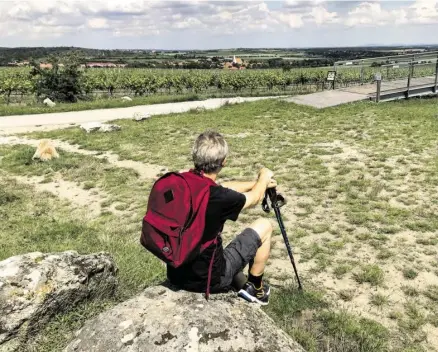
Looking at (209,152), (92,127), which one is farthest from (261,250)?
(92,127)

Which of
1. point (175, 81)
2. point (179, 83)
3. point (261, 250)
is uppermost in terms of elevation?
point (261, 250)

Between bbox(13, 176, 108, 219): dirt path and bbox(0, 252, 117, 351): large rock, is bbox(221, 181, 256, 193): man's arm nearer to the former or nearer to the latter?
bbox(0, 252, 117, 351): large rock

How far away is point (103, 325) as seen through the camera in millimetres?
2996

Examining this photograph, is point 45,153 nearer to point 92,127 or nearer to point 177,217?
point 92,127

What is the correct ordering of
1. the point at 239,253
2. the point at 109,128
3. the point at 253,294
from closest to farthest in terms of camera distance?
the point at 239,253, the point at 253,294, the point at 109,128

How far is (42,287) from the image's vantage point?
386 cm

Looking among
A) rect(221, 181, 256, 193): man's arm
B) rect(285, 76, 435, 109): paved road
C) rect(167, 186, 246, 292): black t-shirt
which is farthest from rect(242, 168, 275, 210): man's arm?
rect(285, 76, 435, 109): paved road

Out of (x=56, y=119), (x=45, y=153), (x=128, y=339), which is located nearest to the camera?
(x=128, y=339)

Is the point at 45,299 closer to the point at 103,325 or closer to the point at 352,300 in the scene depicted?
the point at 103,325

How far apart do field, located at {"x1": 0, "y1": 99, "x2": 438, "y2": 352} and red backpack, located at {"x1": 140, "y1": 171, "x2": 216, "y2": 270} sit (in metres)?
1.50

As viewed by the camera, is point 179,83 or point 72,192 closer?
point 72,192

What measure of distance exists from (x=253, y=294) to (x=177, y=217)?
1.52 m

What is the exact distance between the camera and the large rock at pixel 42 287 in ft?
11.9

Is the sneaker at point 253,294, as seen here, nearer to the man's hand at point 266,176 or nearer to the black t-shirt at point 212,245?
the black t-shirt at point 212,245
